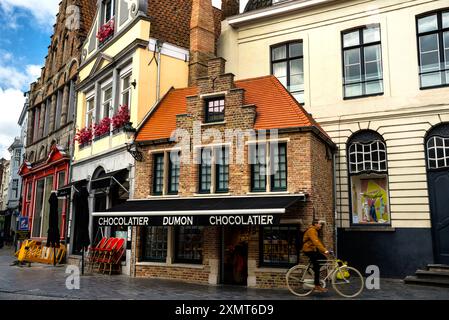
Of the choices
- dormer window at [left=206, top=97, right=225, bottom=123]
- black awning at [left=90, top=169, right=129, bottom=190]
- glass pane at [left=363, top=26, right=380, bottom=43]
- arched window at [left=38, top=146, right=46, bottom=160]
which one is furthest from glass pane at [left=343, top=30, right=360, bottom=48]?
arched window at [left=38, top=146, right=46, bottom=160]

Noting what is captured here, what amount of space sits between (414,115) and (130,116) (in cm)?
961

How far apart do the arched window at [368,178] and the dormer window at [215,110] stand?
4520 mm

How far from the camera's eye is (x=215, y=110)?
14.0 metres

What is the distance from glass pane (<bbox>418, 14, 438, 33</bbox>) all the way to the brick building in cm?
1574

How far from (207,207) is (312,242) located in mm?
3046

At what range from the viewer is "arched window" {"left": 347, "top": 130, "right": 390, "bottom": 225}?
1449 cm

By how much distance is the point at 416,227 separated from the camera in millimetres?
13648

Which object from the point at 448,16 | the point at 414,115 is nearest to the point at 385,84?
the point at 414,115

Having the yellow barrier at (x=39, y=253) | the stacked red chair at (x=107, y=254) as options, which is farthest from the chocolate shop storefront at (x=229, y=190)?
the yellow barrier at (x=39, y=253)

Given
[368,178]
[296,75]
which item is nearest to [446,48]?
[368,178]

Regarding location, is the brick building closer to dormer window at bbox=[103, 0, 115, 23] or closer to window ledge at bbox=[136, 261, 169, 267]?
dormer window at bbox=[103, 0, 115, 23]

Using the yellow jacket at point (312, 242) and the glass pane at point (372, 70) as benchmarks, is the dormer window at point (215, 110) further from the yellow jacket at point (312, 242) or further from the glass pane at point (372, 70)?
the glass pane at point (372, 70)

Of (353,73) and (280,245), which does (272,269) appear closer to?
(280,245)

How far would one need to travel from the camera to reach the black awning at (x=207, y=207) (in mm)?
11148
